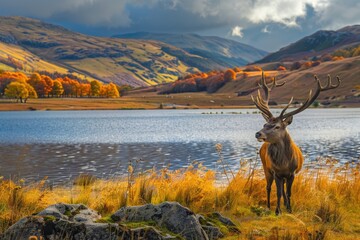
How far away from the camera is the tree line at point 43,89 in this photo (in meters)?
157

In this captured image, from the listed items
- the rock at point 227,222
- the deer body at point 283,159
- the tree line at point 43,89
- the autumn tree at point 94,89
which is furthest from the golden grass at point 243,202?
the autumn tree at point 94,89

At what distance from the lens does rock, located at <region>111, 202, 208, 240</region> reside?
866cm

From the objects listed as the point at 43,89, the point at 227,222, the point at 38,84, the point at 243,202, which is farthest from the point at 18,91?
the point at 227,222

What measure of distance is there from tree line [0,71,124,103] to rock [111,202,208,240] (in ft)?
512

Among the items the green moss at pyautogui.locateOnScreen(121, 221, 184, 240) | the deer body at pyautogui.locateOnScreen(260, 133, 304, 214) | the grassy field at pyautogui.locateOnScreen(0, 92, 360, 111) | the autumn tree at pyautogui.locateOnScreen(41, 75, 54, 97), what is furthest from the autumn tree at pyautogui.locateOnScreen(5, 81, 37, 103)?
the green moss at pyautogui.locateOnScreen(121, 221, 184, 240)

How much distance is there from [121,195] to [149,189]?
1.14m

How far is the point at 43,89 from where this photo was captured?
179750 mm

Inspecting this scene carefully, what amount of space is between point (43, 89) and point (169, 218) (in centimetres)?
17952

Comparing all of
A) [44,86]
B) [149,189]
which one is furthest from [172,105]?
[149,189]

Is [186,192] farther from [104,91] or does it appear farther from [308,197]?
[104,91]

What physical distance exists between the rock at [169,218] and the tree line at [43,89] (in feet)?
512

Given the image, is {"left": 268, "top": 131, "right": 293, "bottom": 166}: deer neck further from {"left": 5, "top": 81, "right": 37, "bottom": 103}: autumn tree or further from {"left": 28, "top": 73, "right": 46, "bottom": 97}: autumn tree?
{"left": 28, "top": 73, "right": 46, "bottom": 97}: autumn tree

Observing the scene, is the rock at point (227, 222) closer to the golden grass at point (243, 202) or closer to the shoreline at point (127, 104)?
the golden grass at point (243, 202)

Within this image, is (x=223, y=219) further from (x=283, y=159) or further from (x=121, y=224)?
(x=121, y=224)
